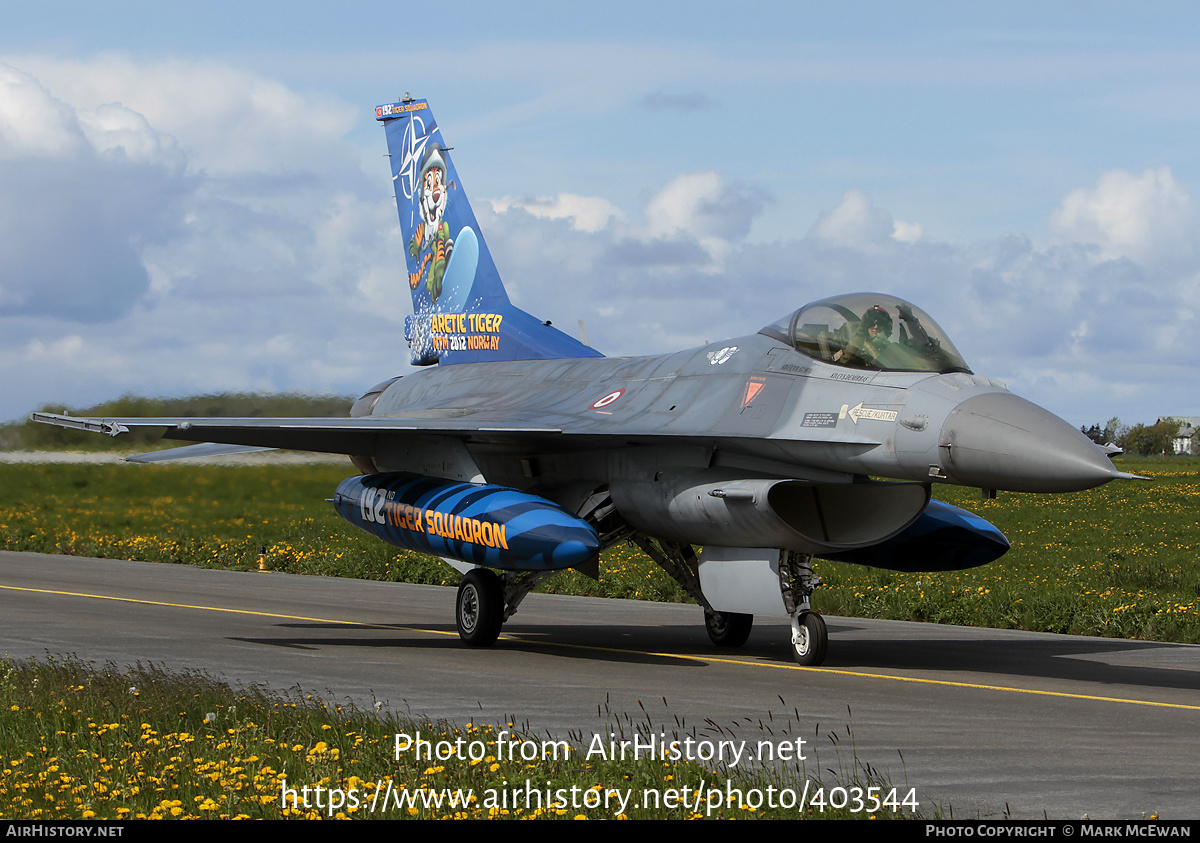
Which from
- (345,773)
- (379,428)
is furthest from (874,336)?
(345,773)

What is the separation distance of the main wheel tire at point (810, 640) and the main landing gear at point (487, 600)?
293 centimetres

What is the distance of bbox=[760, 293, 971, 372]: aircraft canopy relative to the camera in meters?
11.3

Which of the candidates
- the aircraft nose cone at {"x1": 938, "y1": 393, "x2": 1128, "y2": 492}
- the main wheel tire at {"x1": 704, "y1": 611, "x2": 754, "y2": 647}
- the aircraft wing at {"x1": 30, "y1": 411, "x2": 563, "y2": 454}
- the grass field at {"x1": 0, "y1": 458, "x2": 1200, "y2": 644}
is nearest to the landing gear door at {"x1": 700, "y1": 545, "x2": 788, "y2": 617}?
the main wheel tire at {"x1": 704, "y1": 611, "x2": 754, "y2": 647}

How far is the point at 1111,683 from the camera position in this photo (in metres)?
11.2

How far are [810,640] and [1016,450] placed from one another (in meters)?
2.92

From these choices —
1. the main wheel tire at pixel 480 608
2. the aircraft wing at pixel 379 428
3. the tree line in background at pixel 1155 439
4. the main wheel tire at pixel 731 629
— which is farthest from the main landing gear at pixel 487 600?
the tree line in background at pixel 1155 439

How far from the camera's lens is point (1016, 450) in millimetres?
9977

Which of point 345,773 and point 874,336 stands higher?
point 874,336

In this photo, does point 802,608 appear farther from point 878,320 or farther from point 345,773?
point 345,773

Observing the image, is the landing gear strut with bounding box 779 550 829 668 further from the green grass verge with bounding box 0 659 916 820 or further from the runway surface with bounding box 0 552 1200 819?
the green grass verge with bounding box 0 659 916 820

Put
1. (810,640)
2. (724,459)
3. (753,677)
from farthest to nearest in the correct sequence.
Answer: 1. (724,459)
2. (810,640)
3. (753,677)

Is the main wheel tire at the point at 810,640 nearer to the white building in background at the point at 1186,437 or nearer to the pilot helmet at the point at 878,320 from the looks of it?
the pilot helmet at the point at 878,320

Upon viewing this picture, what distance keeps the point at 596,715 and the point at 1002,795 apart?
10.8 feet
